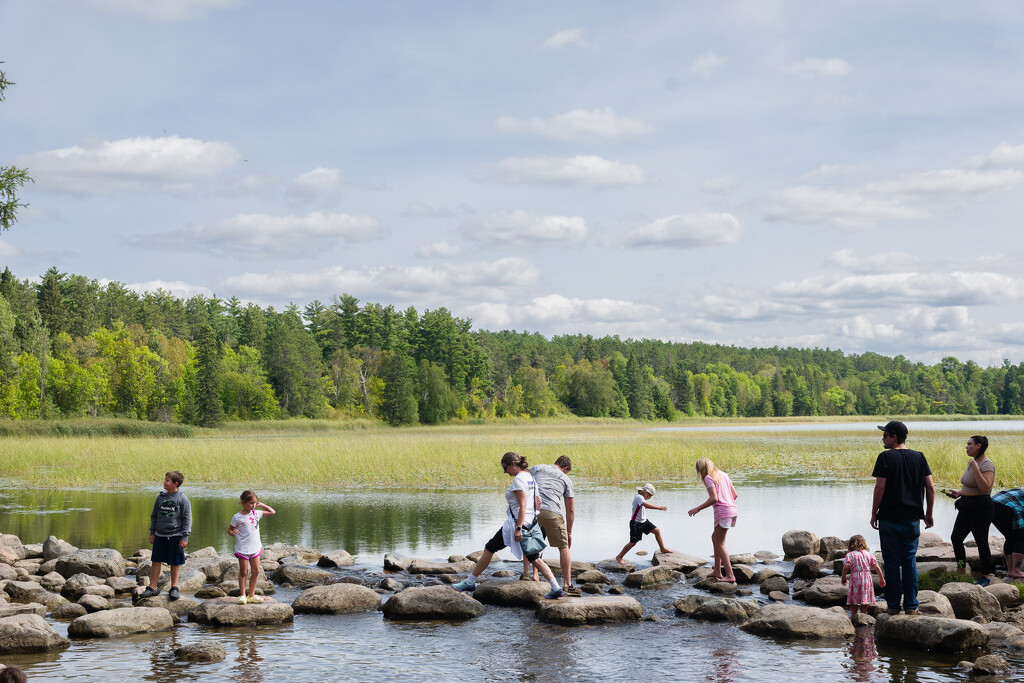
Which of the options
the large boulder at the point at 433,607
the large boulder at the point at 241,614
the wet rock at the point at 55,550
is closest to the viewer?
the large boulder at the point at 241,614

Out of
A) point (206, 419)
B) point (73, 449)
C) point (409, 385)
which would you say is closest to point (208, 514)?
point (73, 449)

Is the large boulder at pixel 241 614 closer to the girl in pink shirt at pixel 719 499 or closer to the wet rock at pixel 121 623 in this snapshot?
the wet rock at pixel 121 623

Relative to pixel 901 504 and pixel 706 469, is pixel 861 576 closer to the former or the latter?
pixel 901 504

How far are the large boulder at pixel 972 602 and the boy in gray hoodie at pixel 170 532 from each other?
10394mm

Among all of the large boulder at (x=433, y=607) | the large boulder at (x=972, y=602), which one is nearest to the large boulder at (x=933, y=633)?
the large boulder at (x=972, y=602)

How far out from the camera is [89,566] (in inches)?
603

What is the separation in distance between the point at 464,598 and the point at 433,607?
1.45 ft

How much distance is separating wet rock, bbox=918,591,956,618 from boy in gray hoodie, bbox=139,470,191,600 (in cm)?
987

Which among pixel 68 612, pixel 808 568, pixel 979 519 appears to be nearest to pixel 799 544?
pixel 808 568

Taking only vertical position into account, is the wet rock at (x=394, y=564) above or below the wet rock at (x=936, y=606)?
below

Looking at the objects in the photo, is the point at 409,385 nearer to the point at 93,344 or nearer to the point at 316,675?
the point at 93,344

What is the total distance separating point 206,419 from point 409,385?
24.1 metres

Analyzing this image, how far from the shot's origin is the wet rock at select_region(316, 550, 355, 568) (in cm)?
1658

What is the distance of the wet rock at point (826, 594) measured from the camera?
12531mm
